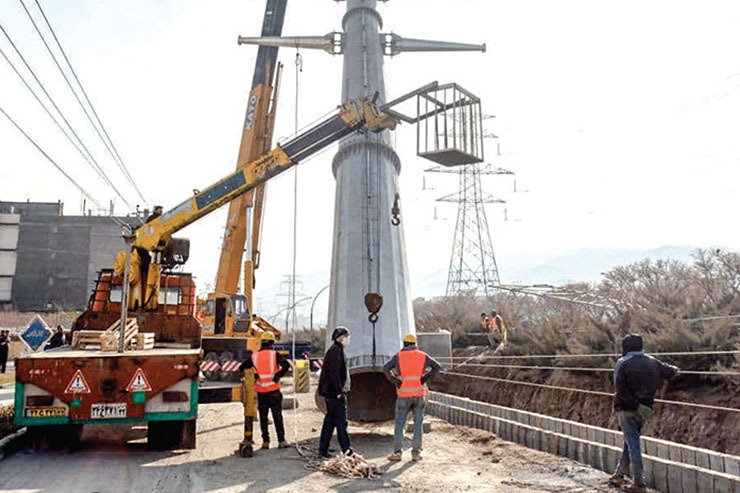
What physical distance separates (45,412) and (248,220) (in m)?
11.4

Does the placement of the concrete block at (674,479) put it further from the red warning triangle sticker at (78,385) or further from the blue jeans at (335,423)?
the red warning triangle sticker at (78,385)

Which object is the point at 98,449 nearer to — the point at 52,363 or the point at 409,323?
the point at 52,363

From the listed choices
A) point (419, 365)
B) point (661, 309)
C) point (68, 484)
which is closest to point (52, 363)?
point (68, 484)

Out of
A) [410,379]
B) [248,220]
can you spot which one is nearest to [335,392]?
[410,379]

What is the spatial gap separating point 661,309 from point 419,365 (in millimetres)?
8195

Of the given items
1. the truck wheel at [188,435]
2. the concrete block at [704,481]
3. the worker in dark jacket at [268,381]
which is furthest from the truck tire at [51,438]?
the concrete block at [704,481]

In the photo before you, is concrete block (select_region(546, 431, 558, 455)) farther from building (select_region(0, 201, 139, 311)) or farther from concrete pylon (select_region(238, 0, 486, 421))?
building (select_region(0, 201, 139, 311))

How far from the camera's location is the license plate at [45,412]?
27.5 ft

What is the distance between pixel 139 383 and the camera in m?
8.71

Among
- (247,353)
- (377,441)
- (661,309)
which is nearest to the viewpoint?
(377,441)

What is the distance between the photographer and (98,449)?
31.7 feet

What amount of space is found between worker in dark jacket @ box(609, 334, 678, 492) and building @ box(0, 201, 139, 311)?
67.5m

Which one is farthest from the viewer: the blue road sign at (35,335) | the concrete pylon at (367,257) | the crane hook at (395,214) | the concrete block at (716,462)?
the blue road sign at (35,335)

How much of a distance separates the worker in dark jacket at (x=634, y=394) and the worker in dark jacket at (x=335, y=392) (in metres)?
3.64
